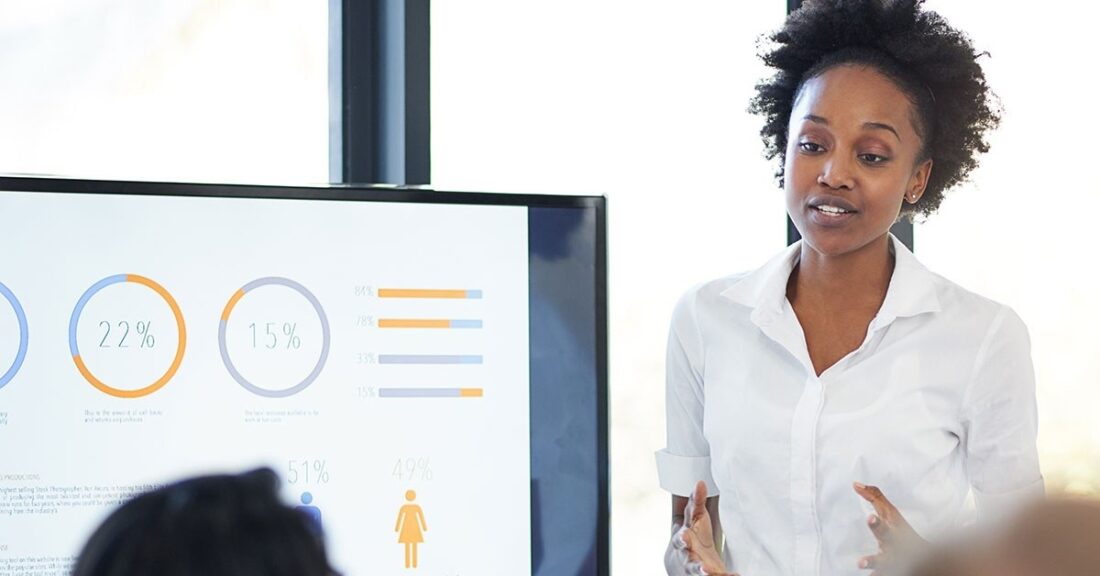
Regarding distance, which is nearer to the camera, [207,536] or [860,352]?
[207,536]

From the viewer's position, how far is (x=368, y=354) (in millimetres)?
2166

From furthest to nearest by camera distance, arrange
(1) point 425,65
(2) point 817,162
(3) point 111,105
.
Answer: (1) point 425,65
(3) point 111,105
(2) point 817,162

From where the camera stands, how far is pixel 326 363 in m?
2.15

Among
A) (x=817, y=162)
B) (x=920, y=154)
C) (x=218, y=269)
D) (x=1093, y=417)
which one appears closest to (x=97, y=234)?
(x=218, y=269)

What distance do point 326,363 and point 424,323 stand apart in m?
0.17

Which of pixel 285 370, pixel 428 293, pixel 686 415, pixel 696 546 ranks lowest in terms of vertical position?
pixel 696 546

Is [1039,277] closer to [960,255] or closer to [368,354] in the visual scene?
[960,255]

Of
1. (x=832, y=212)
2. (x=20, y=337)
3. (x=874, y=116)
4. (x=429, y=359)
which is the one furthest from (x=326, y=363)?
(x=874, y=116)

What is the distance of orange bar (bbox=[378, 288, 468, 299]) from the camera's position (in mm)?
2182

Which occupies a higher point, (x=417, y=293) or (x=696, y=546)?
(x=417, y=293)

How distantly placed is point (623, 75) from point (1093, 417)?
125 centimetres

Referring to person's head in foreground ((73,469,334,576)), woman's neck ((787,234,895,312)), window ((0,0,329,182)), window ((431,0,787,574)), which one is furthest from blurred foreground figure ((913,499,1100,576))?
window ((431,0,787,574))

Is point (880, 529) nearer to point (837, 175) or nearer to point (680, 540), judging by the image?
point (680, 540)

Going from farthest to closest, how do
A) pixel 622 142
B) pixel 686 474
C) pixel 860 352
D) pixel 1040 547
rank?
1. pixel 622 142
2. pixel 686 474
3. pixel 860 352
4. pixel 1040 547
